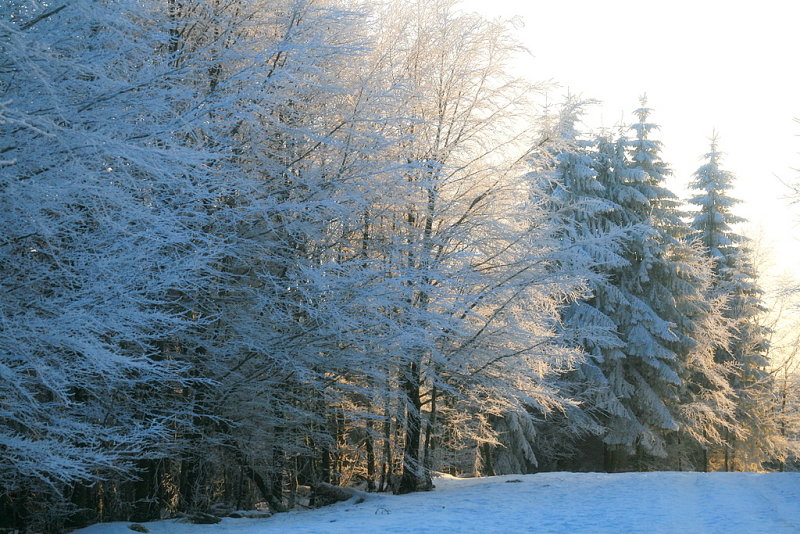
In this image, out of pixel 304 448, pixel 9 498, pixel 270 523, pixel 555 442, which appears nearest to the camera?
pixel 9 498

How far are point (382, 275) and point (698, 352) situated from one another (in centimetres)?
1561

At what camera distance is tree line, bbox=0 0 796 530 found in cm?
622

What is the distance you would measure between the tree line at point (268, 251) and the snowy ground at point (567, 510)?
3.05ft

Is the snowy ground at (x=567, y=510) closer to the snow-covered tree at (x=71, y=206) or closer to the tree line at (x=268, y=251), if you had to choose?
the tree line at (x=268, y=251)

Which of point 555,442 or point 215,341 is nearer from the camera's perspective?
point 215,341

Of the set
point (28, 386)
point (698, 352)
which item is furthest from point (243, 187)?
point (698, 352)

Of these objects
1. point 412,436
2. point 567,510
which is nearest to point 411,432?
point 412,436

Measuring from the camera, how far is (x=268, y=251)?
31.5ft

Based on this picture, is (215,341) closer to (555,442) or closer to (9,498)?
(9,498)

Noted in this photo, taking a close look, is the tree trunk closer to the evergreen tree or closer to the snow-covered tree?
the snow-covered tree

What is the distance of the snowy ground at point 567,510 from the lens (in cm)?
790

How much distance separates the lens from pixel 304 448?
10266mm

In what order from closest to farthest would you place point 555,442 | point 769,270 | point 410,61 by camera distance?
1. point 410,61
2. point 555,442
3. point 769,270

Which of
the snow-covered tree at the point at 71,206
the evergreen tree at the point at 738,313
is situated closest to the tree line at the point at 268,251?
the snow-covered tree at the point at 71,206
